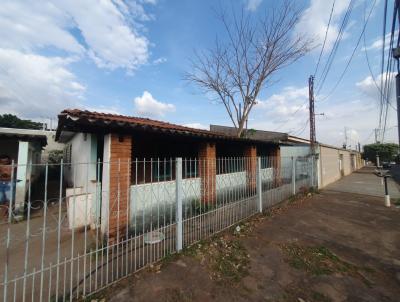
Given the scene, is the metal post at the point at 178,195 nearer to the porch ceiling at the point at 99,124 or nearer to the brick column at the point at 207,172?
the porch ceiling at the point at 99,124

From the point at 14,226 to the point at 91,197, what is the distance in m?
3.01

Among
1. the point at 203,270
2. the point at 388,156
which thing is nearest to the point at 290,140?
the point at 203,270

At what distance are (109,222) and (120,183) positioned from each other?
83 cm

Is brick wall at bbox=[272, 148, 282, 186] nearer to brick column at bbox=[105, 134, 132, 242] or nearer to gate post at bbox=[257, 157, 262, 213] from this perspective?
gate post at bbox=[257, 157, 262, 213]

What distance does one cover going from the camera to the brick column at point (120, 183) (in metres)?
4.30

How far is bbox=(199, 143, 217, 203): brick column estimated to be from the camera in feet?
20.3

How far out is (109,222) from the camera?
3955mm

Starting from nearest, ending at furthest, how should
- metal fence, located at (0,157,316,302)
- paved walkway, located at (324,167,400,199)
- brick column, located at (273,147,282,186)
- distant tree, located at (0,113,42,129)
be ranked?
metal fence, located at (0,157,316,302) < brick column, located at (273,147,282,186) < paved walkway, located at (324,167,400,199) < distant tree, located at (0,113,42,129)

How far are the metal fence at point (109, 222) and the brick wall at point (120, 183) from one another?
20 mm

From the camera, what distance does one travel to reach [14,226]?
579cm

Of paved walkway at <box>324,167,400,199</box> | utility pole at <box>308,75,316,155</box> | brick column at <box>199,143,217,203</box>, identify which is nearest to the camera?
brick column at <box>199,143,217,203</box>

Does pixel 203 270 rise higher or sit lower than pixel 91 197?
lower

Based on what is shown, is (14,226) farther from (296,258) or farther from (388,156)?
(388,156)

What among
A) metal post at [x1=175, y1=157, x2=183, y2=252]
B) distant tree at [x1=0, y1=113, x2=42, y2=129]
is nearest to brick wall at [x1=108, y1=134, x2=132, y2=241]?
metal post at [x1=175, y1=157, x2=183, y2=252]
